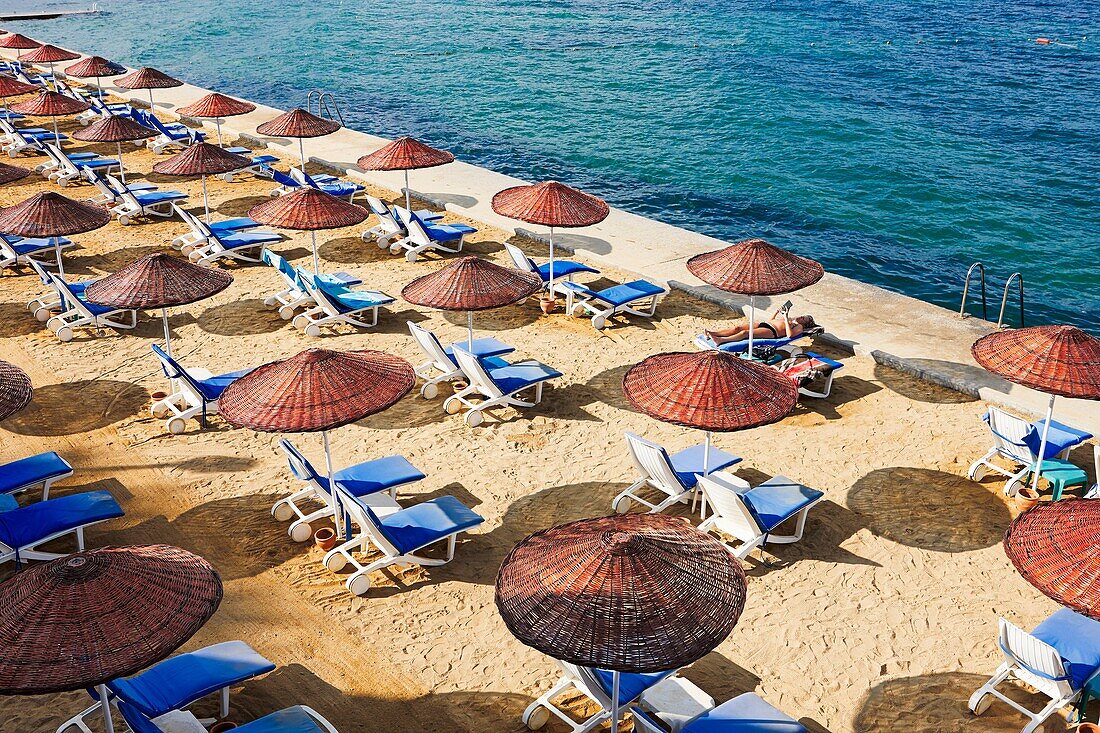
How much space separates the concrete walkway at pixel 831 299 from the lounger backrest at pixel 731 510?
420 cm

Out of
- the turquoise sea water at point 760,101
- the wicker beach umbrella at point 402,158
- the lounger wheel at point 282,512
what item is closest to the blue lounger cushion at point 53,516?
the lounger wheel at point 282,512

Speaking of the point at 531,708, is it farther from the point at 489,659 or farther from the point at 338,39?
the point at 338,39

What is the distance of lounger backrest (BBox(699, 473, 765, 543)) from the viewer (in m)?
8.23

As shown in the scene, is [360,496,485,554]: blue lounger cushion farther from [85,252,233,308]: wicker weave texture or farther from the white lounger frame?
the white lounger frame

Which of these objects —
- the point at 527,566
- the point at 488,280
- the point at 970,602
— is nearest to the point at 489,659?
the point at 527,566

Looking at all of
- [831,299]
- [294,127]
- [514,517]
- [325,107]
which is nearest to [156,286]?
[514,517]

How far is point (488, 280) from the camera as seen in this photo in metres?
10.6

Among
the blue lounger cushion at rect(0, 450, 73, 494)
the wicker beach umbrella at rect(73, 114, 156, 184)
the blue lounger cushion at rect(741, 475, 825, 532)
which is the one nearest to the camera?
the blue lounger cushion at rect(741, 475, 825, 532)

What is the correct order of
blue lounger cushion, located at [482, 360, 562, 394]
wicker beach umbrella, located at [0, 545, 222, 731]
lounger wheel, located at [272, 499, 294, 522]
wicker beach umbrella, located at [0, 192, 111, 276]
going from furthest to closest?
wicker beach umbrella, located at [0, 192, 111, 276] < blue lounger cushion, located at [482, 360, 562, 394] < lounger wheel, located at [272, 499, 294, 522] < wicker beach umbrella, located at [0, 545, 222, 731]

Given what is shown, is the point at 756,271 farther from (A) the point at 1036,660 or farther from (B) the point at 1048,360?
(A) the point at 1036,660

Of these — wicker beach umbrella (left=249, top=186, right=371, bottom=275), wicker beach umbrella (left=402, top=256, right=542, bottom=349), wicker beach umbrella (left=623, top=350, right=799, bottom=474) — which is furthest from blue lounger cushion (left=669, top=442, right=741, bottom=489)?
wicker beach umbrella (left=249, top=186, right=371, bottom=275)

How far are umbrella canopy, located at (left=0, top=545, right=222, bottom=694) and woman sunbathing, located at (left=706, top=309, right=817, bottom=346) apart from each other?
25.1 feet

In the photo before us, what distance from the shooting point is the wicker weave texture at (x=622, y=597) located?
535cm

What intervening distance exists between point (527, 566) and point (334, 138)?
18937mm
